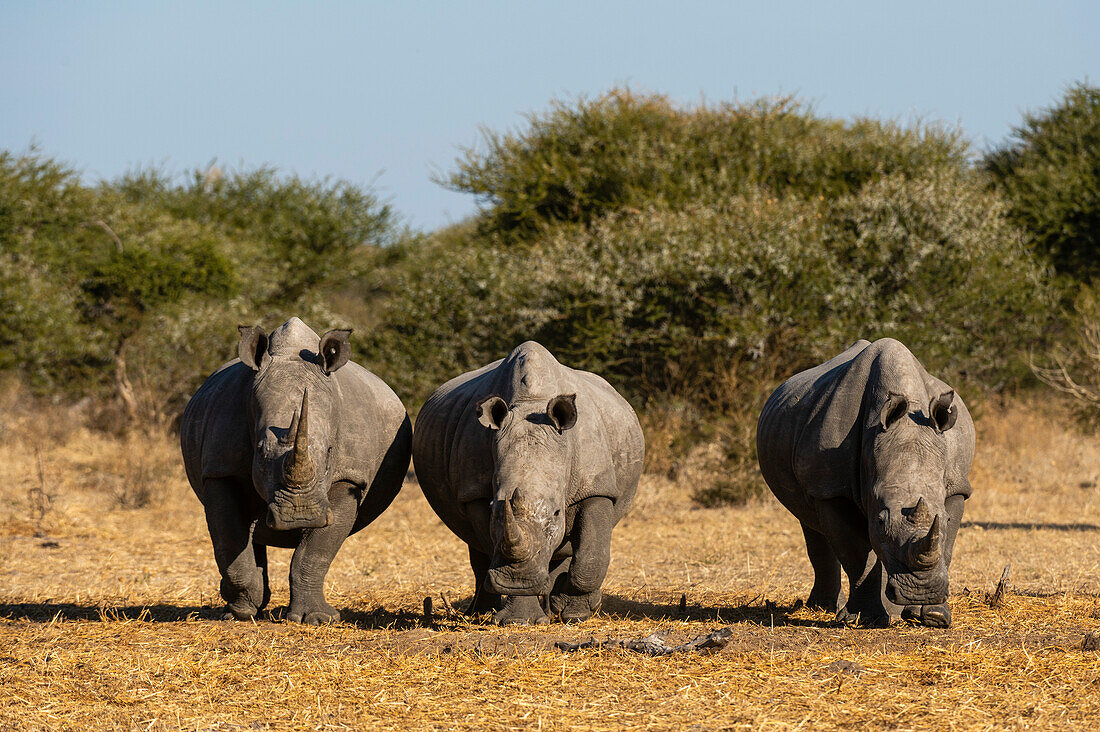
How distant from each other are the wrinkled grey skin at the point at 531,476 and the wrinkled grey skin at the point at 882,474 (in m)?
1.28

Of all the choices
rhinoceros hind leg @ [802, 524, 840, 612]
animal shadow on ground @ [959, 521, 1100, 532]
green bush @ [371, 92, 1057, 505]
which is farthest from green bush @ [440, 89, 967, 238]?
rhinoceros hind leg @ [802, 524, 840, 612]

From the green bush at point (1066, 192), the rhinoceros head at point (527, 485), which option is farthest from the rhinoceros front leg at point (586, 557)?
the green bush at point (1066, 192)

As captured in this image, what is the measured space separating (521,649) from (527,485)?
944 millimetres

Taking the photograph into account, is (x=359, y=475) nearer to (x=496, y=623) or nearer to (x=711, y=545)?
(x=496, y=623)

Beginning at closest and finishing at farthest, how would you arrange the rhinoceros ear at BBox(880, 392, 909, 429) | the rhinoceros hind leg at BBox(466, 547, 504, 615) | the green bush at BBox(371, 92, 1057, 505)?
the rhinoceros ear at BBox(880, 392, 909, 429) → the rhinoceros hind leg at BBox(466, 547, 504, 615) → the green bush at BBox(371, 92, 1057, 505)

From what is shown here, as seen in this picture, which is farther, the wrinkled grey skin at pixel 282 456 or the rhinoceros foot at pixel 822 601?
the rhinoceros foot at pixel 822 601

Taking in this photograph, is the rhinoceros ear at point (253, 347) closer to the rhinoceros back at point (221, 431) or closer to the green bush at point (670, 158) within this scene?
the rhinoceros back at point (221, 431)

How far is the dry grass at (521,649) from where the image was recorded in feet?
18.0

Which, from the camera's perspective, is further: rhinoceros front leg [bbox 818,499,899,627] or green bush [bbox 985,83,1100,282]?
green bush [bbox 985,83,1100,282]

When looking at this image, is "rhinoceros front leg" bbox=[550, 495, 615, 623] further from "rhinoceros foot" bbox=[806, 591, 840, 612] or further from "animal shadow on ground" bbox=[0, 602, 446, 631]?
"rhinoceros foot" bbox=[806, 591, 840, 612]

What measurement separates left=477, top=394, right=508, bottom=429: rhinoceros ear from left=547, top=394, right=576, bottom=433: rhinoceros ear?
28 cm

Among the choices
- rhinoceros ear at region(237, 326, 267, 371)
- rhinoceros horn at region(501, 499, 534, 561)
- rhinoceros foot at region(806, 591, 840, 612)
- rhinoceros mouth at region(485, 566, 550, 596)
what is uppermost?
rhinoceros ear at region(237, 326, 267, 371)

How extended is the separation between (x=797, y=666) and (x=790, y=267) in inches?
480

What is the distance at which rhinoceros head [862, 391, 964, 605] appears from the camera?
7.01 meters
